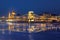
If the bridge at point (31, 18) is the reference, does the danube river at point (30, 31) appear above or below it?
below

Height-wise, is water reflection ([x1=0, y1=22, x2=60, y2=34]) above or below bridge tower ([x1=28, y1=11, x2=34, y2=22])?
below

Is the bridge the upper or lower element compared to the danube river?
upper

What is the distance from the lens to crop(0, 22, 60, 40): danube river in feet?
9.67

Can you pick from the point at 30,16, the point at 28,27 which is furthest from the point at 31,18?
the point at 28,27

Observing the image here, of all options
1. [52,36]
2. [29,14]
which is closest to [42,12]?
[29,14]

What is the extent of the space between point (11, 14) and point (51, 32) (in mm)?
626

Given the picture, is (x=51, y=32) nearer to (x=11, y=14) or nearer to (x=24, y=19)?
(x=24, y=19)

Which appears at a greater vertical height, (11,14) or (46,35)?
(11,14)

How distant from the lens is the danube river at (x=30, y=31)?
9.67 ft

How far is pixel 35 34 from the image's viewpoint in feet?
9.67

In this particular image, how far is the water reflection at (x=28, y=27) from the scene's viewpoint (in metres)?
2.96

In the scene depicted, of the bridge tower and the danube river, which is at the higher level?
the bridge tower

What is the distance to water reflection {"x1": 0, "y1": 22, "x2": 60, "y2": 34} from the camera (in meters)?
2.96

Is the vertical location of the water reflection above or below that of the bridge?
below
